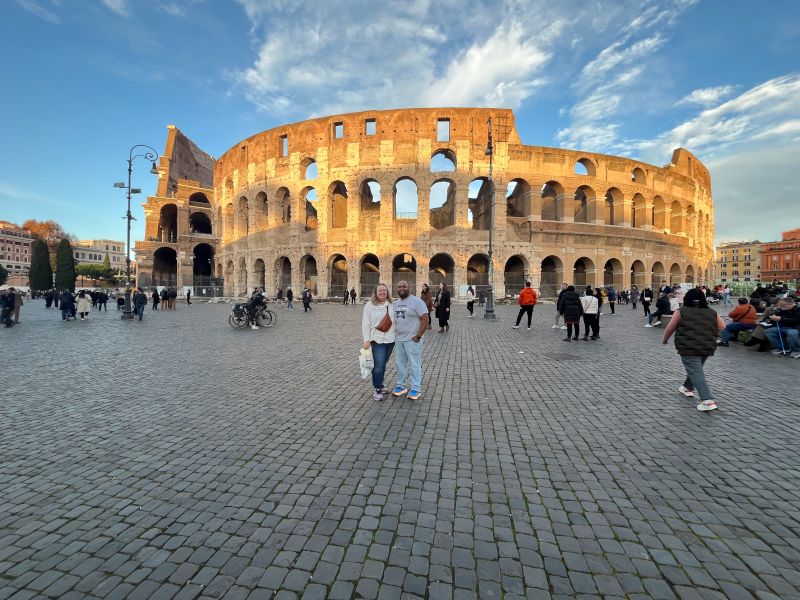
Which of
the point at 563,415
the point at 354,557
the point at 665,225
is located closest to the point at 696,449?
the point at 563,415

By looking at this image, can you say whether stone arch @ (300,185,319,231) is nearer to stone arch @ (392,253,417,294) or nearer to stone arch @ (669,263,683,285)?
stone arch @ (392,253,417,294)

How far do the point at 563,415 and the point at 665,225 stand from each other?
3994 cm

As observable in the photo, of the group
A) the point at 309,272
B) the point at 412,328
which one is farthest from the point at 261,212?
the point at 412,328

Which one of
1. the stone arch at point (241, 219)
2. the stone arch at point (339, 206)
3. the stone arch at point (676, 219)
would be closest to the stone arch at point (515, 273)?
the stone arch at point (339, 206)

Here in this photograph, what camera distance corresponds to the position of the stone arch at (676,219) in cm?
3725

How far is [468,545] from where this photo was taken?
2.33m

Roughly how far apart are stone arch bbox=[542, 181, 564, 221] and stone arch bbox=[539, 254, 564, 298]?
3734 millimetres

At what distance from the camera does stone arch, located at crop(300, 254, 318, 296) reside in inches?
1305

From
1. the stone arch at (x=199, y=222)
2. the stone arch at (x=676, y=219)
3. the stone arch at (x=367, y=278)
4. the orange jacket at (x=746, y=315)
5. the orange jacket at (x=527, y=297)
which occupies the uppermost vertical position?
the stone arch at (x=199, y=222)

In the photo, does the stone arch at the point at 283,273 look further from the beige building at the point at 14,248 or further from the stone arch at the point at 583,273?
the beige building at the point at 14,248

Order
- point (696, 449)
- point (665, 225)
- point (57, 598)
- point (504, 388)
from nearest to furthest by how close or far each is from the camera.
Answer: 1. point (57, 598)
2. point (696, 449)
3. point (504, 388)
4. point (665, 225)

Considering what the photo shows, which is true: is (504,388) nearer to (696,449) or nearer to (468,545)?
(696,449)

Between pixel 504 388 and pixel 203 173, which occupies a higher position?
pixel 203 173

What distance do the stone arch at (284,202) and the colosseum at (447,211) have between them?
0.10 m
